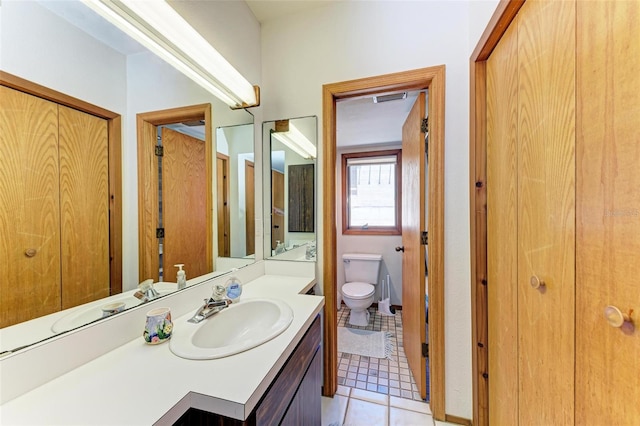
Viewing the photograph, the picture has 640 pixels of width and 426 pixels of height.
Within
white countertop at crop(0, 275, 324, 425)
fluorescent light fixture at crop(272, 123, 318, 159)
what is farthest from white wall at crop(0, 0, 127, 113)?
fluorescent light fixture at crop(272, 123, 318, 159)

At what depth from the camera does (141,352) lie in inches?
28.4

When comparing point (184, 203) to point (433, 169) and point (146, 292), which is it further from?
point (433, 169)

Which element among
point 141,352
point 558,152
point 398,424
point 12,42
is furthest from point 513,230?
point 12,42

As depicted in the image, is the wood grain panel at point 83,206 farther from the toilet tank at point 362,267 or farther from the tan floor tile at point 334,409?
the toilet tank at point 362,267

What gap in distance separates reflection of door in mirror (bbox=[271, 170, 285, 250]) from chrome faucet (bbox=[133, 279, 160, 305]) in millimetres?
861

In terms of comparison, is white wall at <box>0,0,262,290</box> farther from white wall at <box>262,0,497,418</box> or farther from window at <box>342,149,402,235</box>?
window at <box>342,149,402,235</box>

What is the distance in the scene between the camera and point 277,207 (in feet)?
5.62

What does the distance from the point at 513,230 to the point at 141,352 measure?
4.58 feet

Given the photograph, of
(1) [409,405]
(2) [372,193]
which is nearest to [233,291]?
(1) [409,405]

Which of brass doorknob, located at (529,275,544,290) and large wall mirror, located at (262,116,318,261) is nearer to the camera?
brass doorknob, located at (529,275,544,290)

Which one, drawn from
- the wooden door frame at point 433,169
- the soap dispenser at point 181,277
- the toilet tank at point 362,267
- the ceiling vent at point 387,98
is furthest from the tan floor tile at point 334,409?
the ceiling vent at point 387,98

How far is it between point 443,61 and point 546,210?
103 centimetres

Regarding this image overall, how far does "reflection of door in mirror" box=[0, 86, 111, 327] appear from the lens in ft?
1.79

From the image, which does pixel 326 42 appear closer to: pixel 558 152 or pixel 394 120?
pixel 394 120
